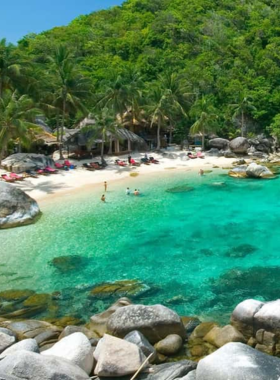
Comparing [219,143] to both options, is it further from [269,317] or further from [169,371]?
[169,371]

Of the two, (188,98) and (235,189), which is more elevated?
(188,98)

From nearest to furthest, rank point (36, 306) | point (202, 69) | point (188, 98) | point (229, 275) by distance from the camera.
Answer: point (36, 306), point (229, 275), point (188, 98), point (202, 69)

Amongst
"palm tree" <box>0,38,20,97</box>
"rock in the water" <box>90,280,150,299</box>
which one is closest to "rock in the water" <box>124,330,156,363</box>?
"rock in the water" <box>90,280,150,299</box>

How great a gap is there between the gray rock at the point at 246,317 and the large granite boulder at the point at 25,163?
28.4 m

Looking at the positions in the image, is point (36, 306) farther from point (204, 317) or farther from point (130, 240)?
point (130, 240)

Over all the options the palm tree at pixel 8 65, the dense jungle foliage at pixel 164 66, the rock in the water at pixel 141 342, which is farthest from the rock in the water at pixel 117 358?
the palm tree at pixel 8 65

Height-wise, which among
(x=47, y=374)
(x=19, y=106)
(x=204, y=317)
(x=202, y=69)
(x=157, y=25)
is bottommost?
(x=204, y=317)

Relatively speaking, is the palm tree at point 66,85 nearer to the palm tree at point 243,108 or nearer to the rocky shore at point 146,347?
the palm tree at point 243,108

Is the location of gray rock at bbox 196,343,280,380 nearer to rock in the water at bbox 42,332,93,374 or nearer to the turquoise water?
rock in the water at bbox 42,332,93,374

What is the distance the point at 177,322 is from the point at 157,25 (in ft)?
251

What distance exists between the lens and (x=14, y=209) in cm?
2448

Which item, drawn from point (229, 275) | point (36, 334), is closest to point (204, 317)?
point (229, 275)

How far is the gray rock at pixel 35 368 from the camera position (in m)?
8.36

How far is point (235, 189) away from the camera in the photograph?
1335 inches
